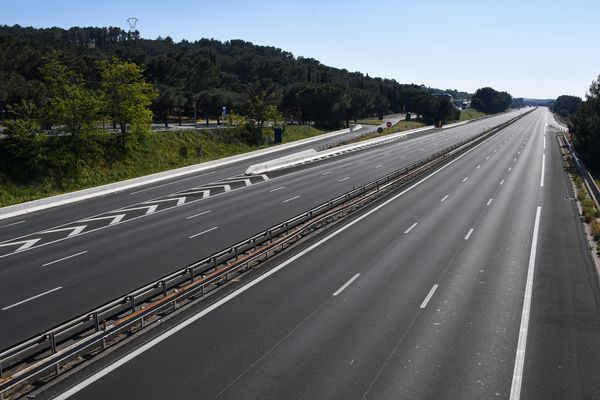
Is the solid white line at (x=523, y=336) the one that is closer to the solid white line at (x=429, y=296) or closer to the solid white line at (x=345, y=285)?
the solid white line at (x=429, y=296)

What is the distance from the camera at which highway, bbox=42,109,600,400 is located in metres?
11.0

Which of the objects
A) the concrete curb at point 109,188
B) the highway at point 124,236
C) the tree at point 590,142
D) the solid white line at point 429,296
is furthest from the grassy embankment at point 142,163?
the tree at point 590,142

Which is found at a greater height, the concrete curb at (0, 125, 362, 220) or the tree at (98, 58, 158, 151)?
the tree at (98, 58, 158, 151)

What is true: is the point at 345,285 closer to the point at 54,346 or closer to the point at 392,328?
the point at 392,328

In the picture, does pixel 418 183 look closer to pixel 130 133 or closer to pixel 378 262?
pixel 378 262

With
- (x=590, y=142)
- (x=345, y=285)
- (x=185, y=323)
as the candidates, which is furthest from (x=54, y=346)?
(x=590, y=142)

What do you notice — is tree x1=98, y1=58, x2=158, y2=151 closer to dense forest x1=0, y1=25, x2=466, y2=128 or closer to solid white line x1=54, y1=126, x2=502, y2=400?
dense forest x1=0, y1=25, x2=466, y2=128

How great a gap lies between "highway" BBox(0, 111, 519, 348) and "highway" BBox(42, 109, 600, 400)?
3.85 meters

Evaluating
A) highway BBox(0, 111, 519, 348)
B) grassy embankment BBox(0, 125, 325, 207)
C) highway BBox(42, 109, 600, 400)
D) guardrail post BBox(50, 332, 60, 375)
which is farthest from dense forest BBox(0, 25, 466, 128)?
guardrail post BBox(50, 332, 60, 375)

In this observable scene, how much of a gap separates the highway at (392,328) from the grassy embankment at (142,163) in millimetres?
24529

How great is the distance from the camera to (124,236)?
24703 millimetres

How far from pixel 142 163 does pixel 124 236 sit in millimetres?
25650

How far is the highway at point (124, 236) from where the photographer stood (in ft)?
53.7

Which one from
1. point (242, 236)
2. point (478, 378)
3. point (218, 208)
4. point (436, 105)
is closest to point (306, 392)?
point (478, 378)
